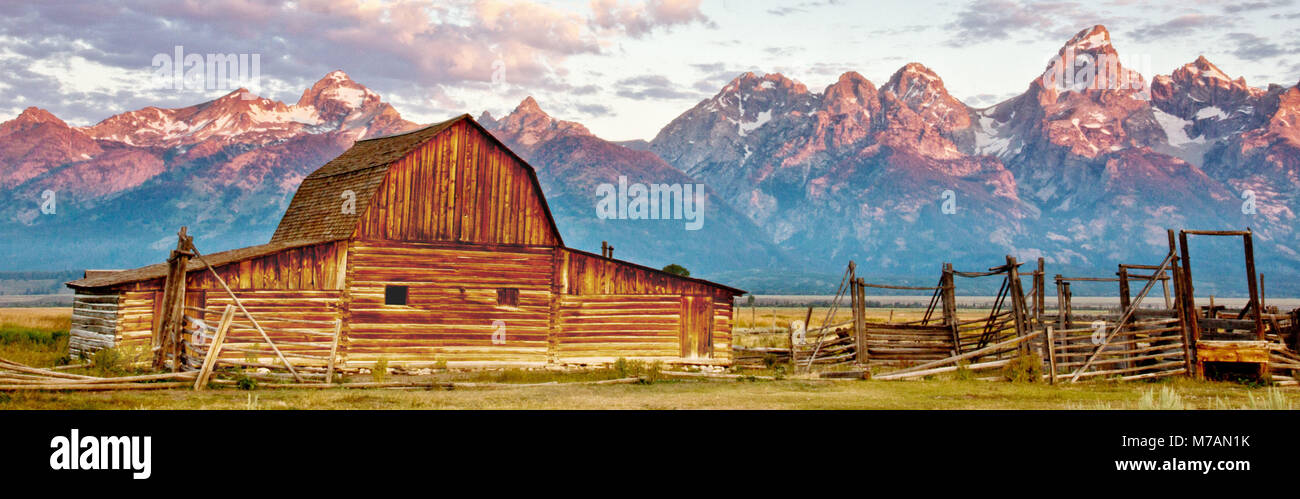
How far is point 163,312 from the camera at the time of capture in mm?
22625

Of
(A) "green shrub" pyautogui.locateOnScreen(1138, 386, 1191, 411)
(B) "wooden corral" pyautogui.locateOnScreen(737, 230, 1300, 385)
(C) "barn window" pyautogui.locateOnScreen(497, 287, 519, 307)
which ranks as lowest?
(A) "green shrub" pyautogui.locateOnScreen(1138, 386, 1191, 411)

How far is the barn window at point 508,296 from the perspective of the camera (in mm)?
29531

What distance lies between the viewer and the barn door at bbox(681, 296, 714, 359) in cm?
3106

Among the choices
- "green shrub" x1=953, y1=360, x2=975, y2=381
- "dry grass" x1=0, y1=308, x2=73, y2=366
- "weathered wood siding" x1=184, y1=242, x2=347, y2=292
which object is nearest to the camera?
"green shrub" x1=953, y1=360, x2=975, y2=381

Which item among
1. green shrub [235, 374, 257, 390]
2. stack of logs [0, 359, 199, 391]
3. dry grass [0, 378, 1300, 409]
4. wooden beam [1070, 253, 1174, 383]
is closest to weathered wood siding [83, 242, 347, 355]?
green shrub [235, 374, 257, 390]

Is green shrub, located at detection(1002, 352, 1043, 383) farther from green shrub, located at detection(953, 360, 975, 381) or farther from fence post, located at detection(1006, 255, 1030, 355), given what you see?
fence post, located at detection(1006, 255, 1030, 355)

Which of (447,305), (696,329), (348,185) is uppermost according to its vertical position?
(348,185)

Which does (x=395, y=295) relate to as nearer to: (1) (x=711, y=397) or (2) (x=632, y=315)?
(2) (x=632, y=315)

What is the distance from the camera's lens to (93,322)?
2630 cm

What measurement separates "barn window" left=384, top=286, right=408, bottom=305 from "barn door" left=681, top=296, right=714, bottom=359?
8.42 meters

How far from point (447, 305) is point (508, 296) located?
1.84 metres

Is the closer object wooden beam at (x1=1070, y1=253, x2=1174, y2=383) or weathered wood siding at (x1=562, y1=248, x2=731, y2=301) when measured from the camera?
wooden beam at (x1=1070, y1=253, x2=1174, y2=383)

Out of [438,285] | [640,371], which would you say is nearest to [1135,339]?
[640,371]
